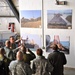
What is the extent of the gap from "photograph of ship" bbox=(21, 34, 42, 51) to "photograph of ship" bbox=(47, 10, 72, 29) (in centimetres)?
72

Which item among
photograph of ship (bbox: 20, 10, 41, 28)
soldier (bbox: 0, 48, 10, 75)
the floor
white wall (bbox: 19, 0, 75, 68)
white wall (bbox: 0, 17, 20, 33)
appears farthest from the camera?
white wall (bbox: 0, 17, 20, 33)

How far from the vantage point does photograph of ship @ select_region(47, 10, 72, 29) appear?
804 centimetres

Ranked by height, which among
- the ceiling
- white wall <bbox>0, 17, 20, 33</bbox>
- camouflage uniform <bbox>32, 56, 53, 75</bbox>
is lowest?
camouflage uniform <bbox>32, 56, 53, 75</bbox>

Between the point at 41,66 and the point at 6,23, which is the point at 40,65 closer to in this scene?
the point at 41,66

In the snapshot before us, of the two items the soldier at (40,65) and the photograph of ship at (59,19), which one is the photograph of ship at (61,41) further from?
the soldier at (40,65)

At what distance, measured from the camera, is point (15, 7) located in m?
9.45

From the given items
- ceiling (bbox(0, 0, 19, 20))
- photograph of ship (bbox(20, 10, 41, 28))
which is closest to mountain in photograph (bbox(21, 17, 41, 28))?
photograph of ship (bbox(20, 10, 41, 28))

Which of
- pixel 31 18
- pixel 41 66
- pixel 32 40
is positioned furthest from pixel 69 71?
pixel 41 66

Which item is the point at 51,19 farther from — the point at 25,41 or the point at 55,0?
the point at 25,41

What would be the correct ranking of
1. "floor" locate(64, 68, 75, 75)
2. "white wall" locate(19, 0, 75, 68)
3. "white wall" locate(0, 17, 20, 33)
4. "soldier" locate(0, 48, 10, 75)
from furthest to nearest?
"white wall" locate(0, 17, 20, 33)
"white wall" locate(19, 0, 75, 68)
"floor" locate(64, 68, 75, 75)
"soldier" locate(0, 48, 10, 75)

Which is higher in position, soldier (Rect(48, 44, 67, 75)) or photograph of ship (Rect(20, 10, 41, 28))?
photograph of ship (Rect(20, 10, 41, 28))

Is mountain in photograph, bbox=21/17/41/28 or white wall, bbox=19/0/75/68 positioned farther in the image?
mountain in photograph, bbox=21/17/41/28

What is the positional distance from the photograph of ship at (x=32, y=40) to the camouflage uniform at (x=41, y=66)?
3.23m

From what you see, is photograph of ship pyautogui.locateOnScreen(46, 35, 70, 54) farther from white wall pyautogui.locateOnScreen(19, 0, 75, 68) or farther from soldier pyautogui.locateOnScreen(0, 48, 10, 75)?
soldier pyautogui.locateOnScreen(0, 48, 10, 75)
